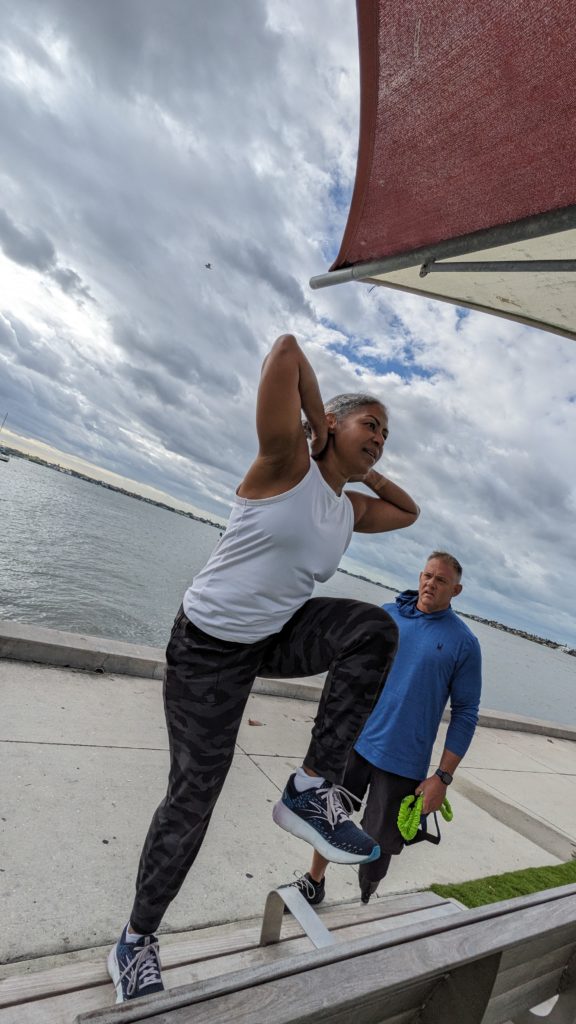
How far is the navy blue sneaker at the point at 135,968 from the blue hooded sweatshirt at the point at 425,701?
1493mm

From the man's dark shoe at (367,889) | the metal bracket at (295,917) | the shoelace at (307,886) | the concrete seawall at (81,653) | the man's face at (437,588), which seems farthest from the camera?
the concrete seawall at (81,653)

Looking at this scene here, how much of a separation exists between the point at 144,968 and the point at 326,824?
32.3 inches

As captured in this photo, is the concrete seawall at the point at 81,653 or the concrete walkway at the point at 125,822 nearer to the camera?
the concrete walkway at the point at 125,822

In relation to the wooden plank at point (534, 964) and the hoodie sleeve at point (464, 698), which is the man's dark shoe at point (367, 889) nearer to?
the hoodie sleeve at point (464, 698)

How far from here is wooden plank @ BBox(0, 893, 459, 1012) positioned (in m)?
1.74

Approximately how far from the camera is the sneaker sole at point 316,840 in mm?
1667

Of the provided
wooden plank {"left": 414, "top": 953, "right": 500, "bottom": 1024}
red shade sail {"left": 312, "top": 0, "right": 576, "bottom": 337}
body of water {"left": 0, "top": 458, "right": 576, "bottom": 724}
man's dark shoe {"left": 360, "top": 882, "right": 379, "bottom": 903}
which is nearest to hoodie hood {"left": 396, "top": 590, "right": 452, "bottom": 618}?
man's dark shoe {"left": 360, "top": 882, "right": 379, "bottom": 903}

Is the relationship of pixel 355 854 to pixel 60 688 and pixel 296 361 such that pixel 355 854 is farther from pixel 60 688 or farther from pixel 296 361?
pixel 60 688

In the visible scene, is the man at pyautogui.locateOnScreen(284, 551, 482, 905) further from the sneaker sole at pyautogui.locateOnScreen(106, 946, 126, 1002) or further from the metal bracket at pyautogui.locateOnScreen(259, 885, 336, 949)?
the sneaker sole at pyautogui.locateOnScreen(106, 946, 126, 1002)

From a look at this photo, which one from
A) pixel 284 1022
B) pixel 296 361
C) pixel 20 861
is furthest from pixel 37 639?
pixel 284 1022

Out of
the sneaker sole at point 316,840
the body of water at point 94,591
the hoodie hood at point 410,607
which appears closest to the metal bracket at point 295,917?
the sneaker sole at point 316,840

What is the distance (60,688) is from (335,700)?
3.20 m

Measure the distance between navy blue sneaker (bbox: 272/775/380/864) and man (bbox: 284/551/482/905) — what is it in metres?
1.23

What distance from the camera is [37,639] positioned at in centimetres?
451
